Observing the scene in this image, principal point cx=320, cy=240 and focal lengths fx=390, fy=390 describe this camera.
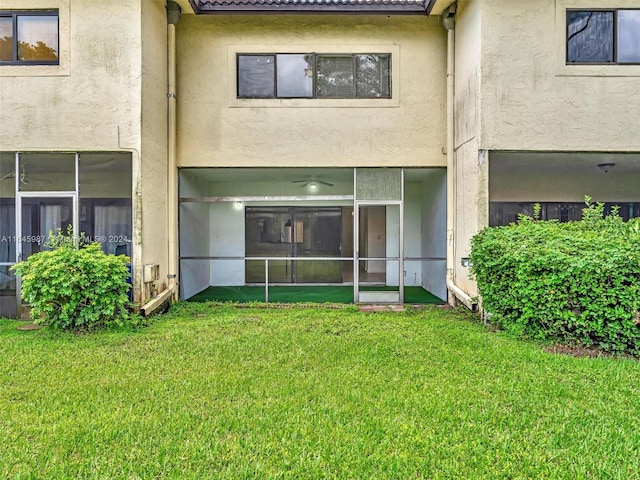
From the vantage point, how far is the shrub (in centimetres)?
578

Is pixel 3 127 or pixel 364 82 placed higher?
pixel 364 82

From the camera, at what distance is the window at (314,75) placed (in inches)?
322

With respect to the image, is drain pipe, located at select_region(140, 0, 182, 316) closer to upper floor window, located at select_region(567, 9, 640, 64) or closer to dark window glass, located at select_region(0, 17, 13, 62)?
dark window glass, located at select_region(0, 17, 13, 62)

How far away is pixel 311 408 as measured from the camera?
136 inches

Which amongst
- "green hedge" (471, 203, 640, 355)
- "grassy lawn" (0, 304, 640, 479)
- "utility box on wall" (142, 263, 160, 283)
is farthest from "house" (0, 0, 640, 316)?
"grassy lawn" (0, 304, 640, 479)

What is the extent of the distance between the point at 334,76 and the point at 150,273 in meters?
5.40

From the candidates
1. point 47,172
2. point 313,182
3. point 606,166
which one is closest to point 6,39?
point 47,172

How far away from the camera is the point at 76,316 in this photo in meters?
6.00

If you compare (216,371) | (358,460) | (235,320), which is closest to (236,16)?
(235,320)

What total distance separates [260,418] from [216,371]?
126cm

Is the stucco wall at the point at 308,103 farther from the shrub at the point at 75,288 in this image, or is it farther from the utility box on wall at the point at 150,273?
the shrub at the point at 75,288

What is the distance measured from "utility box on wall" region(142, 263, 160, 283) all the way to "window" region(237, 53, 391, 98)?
154 inches

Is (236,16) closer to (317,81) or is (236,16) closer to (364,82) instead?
(317,81)

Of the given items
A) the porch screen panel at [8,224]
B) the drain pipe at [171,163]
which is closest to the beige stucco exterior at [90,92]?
the porch screen panel at [8,224]
